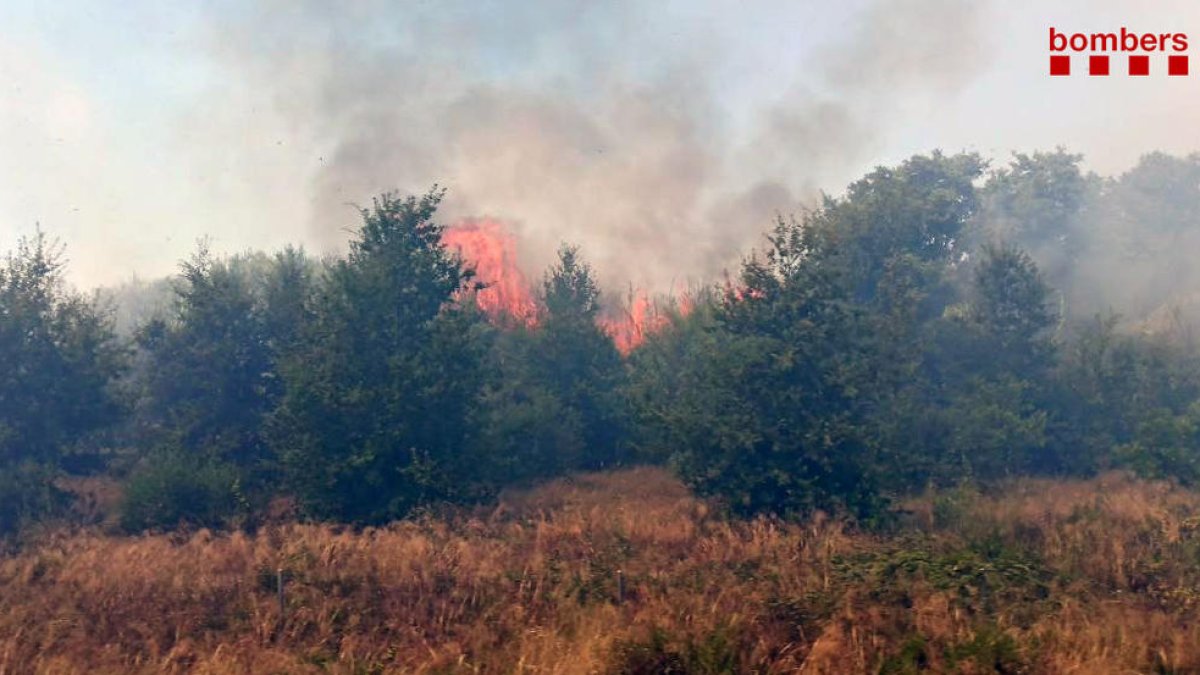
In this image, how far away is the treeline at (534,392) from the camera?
1688 centimetres

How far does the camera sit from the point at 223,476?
765 inches

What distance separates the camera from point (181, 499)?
1861 centimetres

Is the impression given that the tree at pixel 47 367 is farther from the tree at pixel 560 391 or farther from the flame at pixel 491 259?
the flame at pixel 491 259

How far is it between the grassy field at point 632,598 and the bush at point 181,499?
6.38ft

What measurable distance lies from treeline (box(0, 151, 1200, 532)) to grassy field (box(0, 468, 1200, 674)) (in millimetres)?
2064

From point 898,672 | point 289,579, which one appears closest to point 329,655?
point 289,579

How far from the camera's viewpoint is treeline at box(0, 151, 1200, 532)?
16.9m

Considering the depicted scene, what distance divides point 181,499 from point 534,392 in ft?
36.0

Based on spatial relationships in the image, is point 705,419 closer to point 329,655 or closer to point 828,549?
point 828,549

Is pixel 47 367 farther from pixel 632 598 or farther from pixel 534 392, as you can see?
pixel 632 598

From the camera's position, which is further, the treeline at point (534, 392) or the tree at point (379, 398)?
the tree at point (379, 398)

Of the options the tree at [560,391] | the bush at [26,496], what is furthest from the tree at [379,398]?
the bush at [26,496]

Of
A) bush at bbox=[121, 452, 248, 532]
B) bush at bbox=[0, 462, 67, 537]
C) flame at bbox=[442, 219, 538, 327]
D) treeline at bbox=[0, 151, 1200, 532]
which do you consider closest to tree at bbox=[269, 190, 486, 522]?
treeline at bbox=[0, 151, 1200, 532]

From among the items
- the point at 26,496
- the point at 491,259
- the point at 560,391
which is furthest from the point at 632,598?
the point at 491,259
